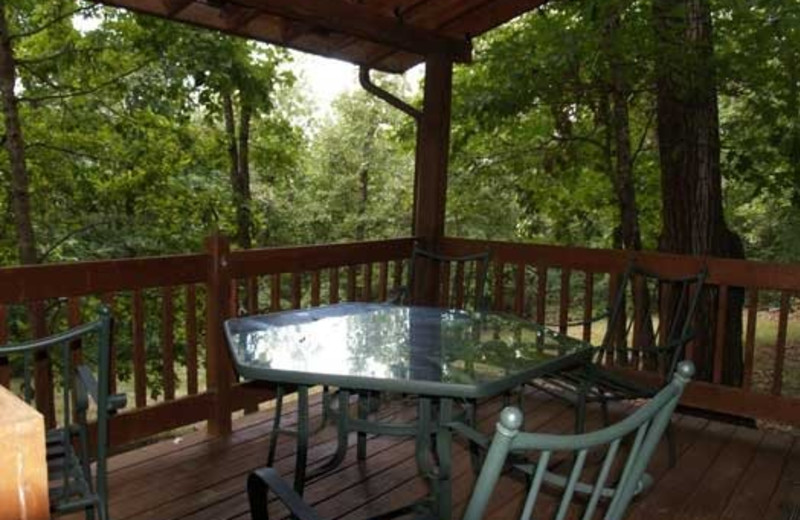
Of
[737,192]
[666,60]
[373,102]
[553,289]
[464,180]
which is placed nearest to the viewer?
[666,60]

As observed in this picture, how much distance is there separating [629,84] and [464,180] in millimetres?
3808

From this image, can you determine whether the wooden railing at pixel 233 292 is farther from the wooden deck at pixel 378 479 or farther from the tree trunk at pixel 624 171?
the tree trunk at pixel 624 171

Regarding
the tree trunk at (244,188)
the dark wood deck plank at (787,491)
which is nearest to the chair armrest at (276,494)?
the dark wood deck plank at (787,491)

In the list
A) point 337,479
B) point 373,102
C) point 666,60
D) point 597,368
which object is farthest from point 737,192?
point 373,102

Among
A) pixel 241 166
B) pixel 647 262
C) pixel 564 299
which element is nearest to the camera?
pixel 647 262

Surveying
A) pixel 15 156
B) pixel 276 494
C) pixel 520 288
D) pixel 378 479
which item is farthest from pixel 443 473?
A: pixel 15 156

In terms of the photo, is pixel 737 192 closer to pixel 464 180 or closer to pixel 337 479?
pixel 464 180

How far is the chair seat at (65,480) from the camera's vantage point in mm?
1737

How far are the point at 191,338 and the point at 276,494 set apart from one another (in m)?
1.92

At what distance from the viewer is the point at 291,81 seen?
782 centimetres

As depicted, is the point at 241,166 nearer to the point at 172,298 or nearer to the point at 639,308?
the point at 172,298

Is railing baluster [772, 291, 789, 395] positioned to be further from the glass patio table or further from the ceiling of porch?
the ceiling of porch

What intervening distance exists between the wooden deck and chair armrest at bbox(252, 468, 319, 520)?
100 centimetres

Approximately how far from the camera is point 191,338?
3.28 meters
